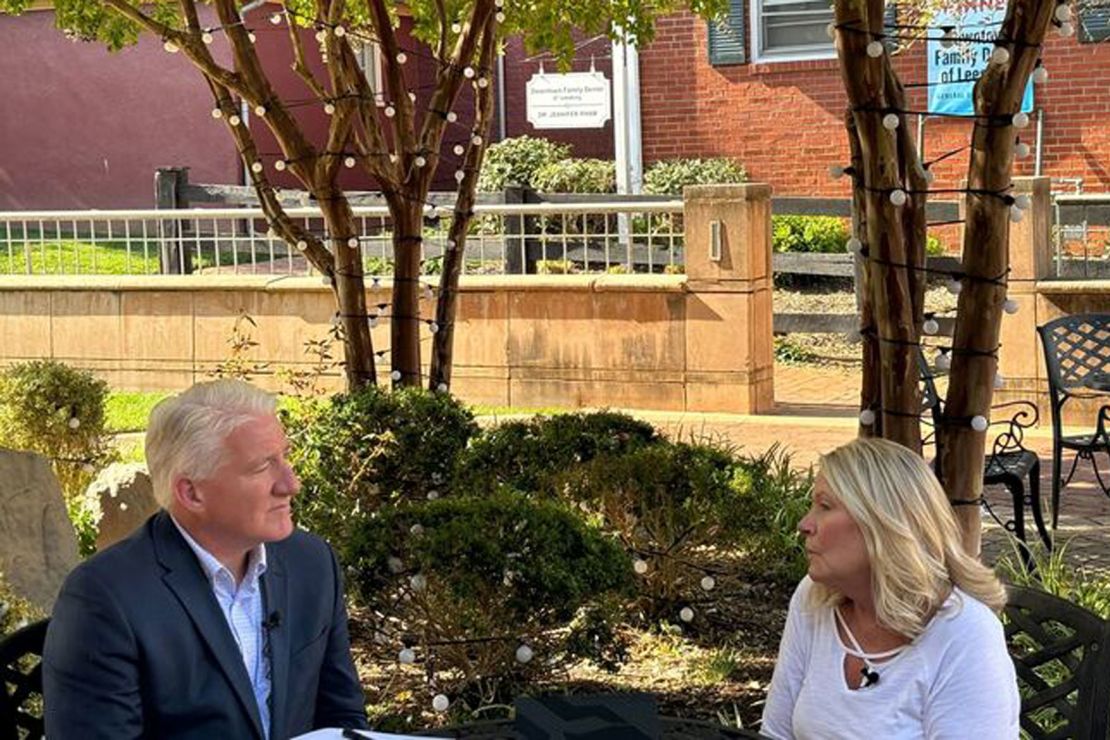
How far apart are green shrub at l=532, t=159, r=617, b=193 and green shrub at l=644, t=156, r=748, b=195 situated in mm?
525

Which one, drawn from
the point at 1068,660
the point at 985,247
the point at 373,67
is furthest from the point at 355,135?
the point at 373,67

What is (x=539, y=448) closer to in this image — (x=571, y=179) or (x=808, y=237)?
(x=808, y=237)

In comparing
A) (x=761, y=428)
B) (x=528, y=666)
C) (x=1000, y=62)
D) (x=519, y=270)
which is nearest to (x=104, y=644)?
(x=528, y=666)

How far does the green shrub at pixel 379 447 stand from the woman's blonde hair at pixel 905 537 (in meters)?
4.41

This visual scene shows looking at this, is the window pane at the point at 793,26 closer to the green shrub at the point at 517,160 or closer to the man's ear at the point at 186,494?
the green shrub at the point at 517,160

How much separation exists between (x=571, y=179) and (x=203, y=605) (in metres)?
16.2

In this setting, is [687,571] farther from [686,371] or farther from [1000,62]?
[686,371]

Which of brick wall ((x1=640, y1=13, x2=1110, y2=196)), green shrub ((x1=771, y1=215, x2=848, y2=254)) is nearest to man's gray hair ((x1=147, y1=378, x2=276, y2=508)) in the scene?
green shrub ((x1=771, y1=215, x2=848, y2=254))

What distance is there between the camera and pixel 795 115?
745 inches

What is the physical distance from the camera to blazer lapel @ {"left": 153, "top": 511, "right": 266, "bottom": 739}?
3168 mm

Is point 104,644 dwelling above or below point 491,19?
below

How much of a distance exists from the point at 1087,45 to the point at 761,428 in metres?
7.71

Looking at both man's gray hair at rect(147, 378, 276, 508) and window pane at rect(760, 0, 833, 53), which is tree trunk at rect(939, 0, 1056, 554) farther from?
window pane at rect(760, 0, 833, 53)

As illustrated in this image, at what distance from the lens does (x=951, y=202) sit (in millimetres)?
15805
